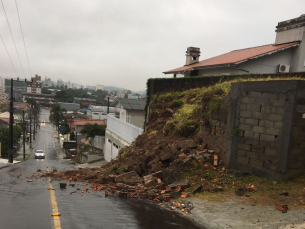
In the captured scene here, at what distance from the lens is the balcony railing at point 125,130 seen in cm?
1716

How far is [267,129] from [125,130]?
12965 mm

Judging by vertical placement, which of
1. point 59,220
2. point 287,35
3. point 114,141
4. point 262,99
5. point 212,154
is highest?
point 287,35

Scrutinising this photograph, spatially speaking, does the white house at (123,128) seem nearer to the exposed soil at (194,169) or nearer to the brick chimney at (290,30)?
the exposed soil at (194,169)

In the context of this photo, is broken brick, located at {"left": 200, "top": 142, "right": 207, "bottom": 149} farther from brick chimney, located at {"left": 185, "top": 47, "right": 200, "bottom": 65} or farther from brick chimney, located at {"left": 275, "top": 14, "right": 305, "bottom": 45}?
brick chimney, located at {"left": 185, "top": 47, "right": 200, "bottom": 65}

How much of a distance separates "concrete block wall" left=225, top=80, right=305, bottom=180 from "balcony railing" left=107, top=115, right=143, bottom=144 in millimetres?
8198

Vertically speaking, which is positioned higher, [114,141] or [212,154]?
[212,154]

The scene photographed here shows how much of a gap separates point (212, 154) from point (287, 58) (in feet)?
37.8

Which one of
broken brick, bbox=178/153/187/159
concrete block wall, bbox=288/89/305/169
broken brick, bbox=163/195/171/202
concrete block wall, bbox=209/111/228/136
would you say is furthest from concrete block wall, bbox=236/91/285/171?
broken brick, bbox=163/195/171/202

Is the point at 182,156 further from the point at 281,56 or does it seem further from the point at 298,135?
the point at 281,56

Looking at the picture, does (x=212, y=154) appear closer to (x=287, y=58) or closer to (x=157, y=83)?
(x=157, y=83)

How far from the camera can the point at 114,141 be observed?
75.5 ft

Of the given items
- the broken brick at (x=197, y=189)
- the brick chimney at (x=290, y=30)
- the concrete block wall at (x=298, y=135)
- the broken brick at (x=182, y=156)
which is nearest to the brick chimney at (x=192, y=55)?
the brick chimney at (x=290, y=30)

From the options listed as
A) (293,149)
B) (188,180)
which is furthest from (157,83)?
(293,149)

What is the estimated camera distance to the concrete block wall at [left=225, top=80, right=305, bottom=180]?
7469 millimetres
